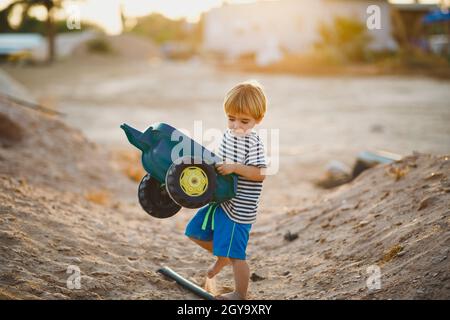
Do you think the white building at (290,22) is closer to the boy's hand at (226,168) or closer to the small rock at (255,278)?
the small rock at (255,278)

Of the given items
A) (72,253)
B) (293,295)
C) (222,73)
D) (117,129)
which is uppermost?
(222,73)

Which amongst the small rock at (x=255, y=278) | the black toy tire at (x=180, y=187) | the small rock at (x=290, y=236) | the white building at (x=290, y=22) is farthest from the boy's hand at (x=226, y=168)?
the white building at (x=290, y=22)

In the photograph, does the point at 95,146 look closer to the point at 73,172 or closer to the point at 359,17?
the point at 73,172

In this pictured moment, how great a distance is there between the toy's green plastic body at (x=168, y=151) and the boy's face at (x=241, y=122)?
21 centimetres

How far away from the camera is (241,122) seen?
3.19 metres

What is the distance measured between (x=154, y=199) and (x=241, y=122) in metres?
0.76

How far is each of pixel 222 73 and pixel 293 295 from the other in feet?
62.7

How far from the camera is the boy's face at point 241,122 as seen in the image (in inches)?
124

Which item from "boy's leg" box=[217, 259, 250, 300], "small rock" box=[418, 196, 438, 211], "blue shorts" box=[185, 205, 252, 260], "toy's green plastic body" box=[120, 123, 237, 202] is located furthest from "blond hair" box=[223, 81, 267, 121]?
"small rock" box=[418, 196, 438, 211]

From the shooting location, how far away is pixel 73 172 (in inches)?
252

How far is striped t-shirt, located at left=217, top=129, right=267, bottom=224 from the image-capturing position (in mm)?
3215

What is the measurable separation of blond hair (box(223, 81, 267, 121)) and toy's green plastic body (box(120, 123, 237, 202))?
0.99 ft

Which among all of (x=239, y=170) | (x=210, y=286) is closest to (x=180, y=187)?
(x=239, y=170)
